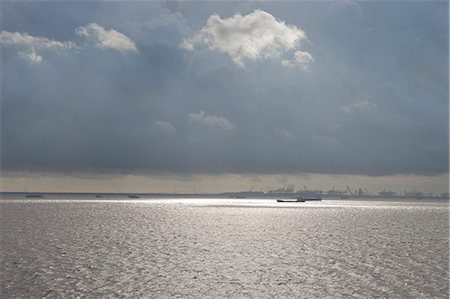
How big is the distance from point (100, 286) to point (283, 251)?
41.9 m

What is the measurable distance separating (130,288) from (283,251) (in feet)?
134

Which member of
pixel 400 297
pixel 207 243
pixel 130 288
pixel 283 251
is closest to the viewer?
pixel 400 297

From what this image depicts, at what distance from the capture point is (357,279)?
5659 cm

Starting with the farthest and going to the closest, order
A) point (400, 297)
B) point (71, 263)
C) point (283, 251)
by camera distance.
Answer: point (283, 251), point (71, 263), point (400, 297)

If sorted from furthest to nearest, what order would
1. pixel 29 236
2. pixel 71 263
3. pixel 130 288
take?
pixel 29 236 < pixel 71 263 < pixel 130 288

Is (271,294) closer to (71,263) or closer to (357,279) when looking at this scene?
(357,279)

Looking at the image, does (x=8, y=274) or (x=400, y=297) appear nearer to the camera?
(x=400, y=297)

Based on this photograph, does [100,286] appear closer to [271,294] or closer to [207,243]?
[271,294]

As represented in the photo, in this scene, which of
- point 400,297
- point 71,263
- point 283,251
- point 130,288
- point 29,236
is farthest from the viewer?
point 29,236

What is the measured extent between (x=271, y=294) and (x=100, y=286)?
17984mm

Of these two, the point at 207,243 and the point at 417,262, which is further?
the point at 207,243

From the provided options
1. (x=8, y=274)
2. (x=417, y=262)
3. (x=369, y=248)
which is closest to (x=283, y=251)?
(x=369, y=248)

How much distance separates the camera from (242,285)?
5238cm

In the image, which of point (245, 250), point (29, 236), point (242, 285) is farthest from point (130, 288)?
point (29, 236)
